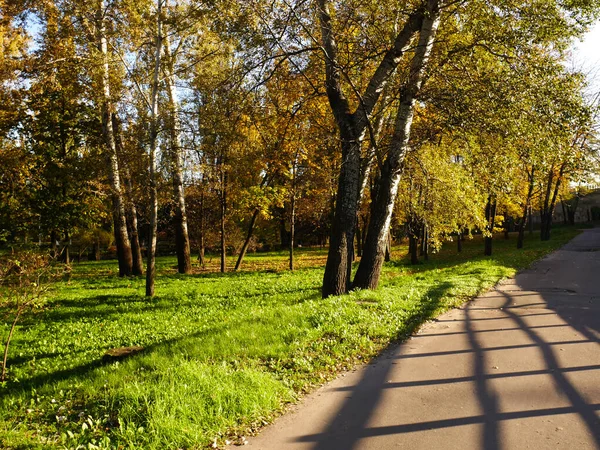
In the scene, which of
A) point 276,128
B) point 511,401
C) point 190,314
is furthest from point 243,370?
point 276,128

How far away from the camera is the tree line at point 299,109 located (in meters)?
8.84

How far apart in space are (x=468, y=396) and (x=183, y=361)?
3.36 metres

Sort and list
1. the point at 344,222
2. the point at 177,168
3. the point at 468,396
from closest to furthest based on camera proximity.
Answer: the point at 468,396 < the point at 344,222 < the point at 177,168

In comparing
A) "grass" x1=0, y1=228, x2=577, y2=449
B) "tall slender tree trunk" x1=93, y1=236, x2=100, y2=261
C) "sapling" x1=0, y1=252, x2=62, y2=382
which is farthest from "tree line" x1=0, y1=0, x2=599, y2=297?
"tall slender tree trunk" x1=93, y1=236, x2=100, y2=261

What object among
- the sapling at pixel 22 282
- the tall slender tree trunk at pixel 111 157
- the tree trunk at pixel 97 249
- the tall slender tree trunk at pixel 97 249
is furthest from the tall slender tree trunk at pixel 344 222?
the tree trunk at pixel 97 249

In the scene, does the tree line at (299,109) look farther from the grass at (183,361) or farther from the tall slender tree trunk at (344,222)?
the grass at (183,361)

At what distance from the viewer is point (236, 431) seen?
3.90 meters

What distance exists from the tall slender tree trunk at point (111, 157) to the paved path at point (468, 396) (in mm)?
11672

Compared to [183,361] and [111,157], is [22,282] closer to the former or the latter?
[183,361]

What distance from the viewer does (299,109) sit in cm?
1112

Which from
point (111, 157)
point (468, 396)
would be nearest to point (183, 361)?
point (468, 396)

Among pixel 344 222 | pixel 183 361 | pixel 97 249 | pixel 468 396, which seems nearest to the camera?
pixel 468 396

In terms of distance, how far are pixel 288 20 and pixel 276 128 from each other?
4.41 meters

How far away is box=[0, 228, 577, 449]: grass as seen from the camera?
387 cm
